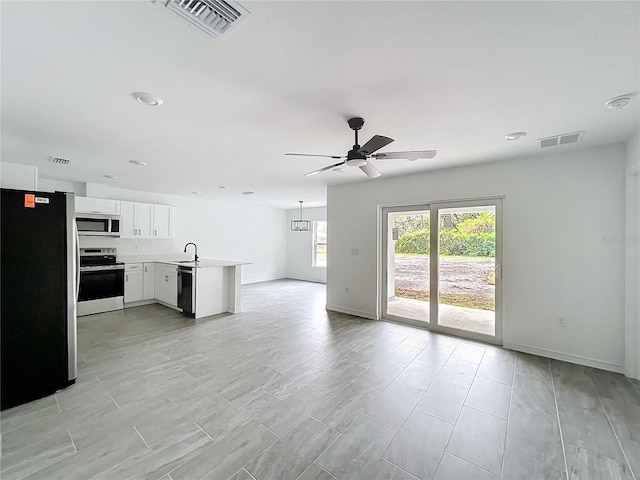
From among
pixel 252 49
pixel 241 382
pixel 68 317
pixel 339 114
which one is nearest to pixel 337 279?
pixel 241 382

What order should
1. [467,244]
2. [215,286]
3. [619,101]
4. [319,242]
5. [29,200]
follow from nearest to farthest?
[619,101] → [29,200] → [467,244] → [215,286] → [319,242]

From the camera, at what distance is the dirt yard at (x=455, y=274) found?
4086mm

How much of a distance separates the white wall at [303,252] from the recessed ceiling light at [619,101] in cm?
737

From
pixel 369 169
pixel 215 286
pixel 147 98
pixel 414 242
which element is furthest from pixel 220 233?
pixel 369 169

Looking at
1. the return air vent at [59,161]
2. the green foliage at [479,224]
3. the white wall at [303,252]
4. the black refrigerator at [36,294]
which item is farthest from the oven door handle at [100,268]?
the green foliage at [479,224]

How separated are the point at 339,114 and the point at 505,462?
2963mm

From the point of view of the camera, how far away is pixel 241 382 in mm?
2797

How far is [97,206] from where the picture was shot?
5441 mm

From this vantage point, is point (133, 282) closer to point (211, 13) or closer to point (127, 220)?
point (127, 220)

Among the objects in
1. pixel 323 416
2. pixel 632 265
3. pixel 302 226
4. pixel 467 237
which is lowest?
pixel 323 416

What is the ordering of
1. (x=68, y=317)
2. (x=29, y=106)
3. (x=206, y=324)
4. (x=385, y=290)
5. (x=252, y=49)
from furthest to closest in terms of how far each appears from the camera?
1. (x=385, y=290)
2. (x=206, y=324)
3. (x=68, y=317)
4. (x=29, y=106)
5. (x=252, y=49)

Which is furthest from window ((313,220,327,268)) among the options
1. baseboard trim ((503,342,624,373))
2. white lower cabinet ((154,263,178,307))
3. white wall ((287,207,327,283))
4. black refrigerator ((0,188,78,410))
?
black refrigerator ((0,188,78,410))

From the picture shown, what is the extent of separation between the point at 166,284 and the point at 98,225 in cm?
176

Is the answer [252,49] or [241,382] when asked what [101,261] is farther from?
[252,49]
